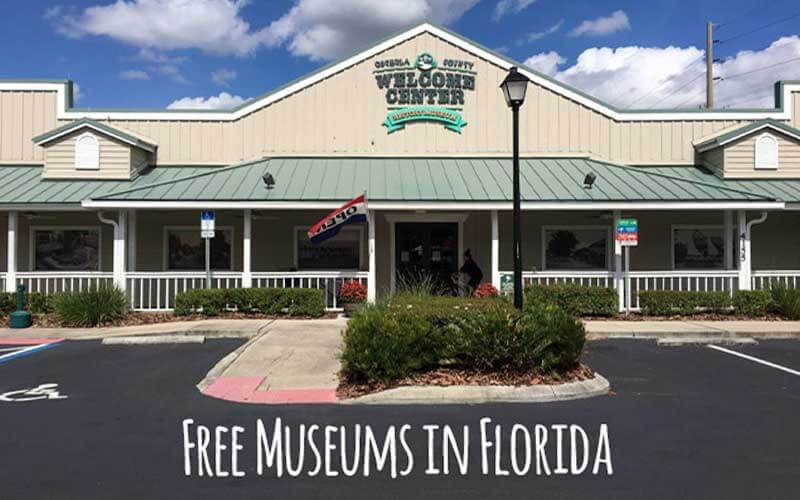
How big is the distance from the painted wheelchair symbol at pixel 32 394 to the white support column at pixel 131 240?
286 inches

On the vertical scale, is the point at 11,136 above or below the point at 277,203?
above

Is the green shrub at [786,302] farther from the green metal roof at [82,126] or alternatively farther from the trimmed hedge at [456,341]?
the green metal roof at [82,126]

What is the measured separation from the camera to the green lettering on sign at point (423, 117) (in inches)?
641

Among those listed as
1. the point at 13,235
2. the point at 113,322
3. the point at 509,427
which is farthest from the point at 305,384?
the point at 13,235

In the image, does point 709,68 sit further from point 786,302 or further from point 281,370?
point 281,370

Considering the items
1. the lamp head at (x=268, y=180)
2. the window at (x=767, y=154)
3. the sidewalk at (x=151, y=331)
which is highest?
the window at (x=767, y=154)

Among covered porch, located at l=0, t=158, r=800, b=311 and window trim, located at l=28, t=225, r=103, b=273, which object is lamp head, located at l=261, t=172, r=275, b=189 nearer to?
covered porch, located at l=0, t=158, r=800, b=311

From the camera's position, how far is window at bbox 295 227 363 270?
1573 cm

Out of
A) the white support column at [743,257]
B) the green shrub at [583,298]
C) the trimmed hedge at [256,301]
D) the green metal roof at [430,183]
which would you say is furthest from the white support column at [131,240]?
the white support column at [743,257]

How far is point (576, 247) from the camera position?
1592cm

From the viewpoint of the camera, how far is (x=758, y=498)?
4.09m

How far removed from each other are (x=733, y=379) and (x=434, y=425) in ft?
16.1

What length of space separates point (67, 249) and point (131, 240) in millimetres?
2831

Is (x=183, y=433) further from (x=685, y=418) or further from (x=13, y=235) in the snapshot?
(x=13, y=235)
